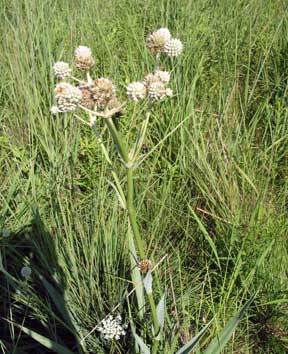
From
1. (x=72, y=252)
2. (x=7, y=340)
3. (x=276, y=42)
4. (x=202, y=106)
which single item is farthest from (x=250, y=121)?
(x=7, y=340)

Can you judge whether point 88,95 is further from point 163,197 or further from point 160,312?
point 163,197

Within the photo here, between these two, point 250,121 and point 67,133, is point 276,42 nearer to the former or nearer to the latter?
point 250,121

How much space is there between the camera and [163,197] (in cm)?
150

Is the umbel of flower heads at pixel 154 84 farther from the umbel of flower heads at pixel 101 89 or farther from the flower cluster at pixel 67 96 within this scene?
the flower cluster at pixel 67 96

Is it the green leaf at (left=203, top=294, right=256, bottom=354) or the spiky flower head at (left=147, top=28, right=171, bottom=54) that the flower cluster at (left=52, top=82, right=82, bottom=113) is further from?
the green leaf at (left=203, top=294, right=256, bottom=354)

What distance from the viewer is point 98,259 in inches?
52.0

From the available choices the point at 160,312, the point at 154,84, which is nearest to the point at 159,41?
the point at 154,84

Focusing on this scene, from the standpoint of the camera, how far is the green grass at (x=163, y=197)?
1.32 metres

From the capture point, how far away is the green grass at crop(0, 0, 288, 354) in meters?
1.32

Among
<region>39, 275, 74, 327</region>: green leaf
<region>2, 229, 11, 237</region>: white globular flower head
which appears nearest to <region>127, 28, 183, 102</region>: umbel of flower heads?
<region>39, 275, 74, 327</region>: green leaf

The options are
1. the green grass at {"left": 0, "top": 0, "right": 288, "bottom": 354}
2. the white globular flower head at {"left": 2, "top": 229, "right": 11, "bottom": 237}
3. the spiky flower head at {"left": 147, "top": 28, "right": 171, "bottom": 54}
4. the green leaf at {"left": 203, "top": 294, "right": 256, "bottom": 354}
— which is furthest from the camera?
the white globular flower head at {"left": 2, "top": 229, "right": 11, "bottom": 237}

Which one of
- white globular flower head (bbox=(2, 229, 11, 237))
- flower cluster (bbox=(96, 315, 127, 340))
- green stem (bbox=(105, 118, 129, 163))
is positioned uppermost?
green stem (bbox=(105, 118, 129, 163))

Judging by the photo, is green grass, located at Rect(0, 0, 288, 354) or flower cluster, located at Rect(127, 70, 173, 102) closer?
flower cluster, located at Rect(127, 70, 173, 102)

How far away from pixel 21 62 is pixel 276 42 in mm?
1230
